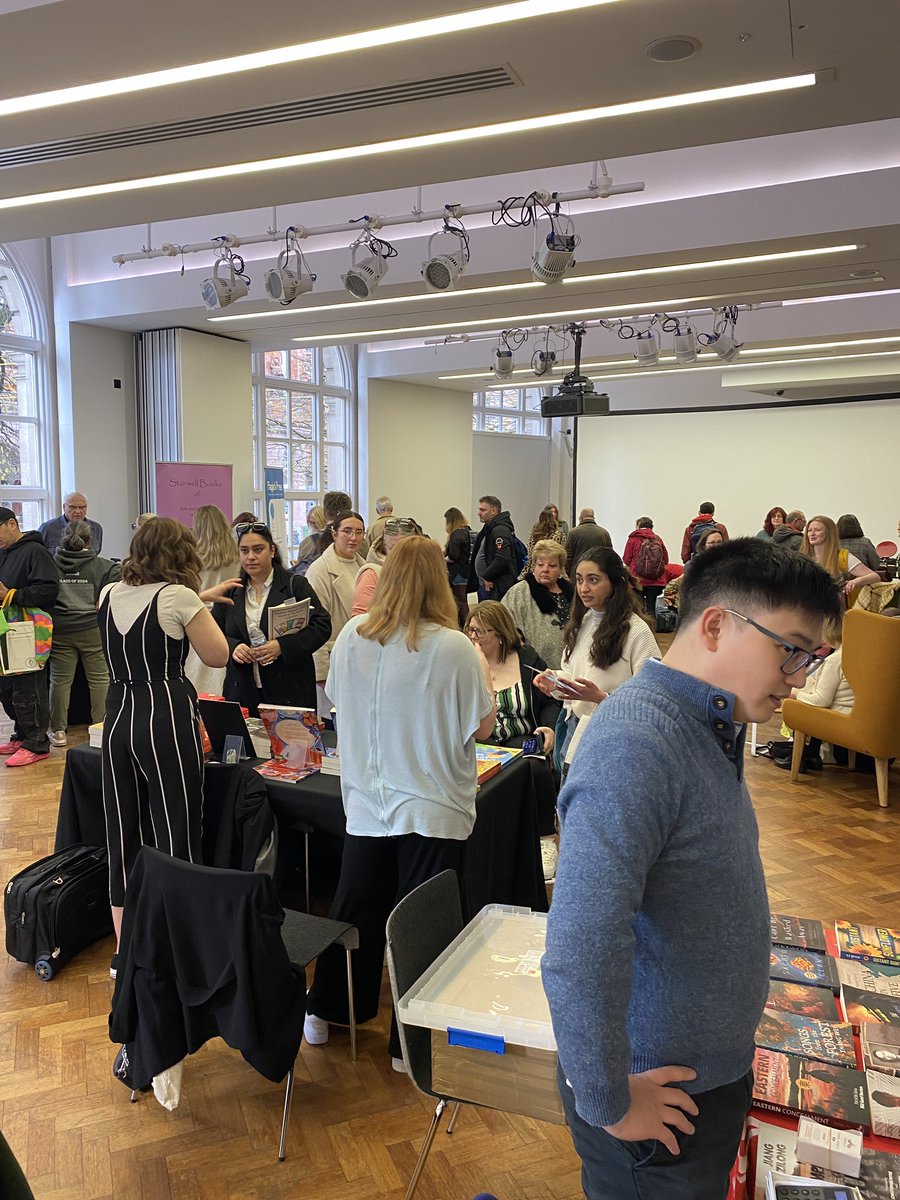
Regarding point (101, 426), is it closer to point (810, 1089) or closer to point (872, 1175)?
point (810, 1089)

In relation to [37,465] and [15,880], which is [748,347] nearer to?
[37,465]

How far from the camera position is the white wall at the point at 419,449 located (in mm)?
12453

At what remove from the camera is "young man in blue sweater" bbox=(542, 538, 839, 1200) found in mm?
1042

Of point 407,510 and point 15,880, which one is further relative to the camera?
point 407,510

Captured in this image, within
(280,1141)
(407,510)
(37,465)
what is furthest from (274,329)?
(280,1141)

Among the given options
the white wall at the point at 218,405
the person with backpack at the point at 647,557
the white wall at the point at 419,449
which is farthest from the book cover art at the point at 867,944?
the white wall at the point at 419,449

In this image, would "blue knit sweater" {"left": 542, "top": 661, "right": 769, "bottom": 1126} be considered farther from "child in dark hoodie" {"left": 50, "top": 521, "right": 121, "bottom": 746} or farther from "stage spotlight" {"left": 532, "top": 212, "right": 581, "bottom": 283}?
"child in dark hoodie" {"left": 50, "top": 521, "right": 121, "bottom": 746}

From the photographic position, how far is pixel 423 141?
397 centimetres

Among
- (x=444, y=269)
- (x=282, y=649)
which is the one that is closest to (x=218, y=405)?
(x=444, y=269)

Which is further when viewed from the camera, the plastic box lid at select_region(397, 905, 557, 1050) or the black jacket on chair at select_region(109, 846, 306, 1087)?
the black jacket on chair at select_region(109, 846, 306, 1087)

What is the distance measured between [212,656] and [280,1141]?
137 cm

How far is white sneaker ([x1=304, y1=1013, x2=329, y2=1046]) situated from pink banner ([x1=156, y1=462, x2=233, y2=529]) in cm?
659

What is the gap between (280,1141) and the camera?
226 cm

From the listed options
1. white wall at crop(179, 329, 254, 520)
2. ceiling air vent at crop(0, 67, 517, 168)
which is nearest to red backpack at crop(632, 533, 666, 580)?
white wall at crop(179, 329, 254, 520)
